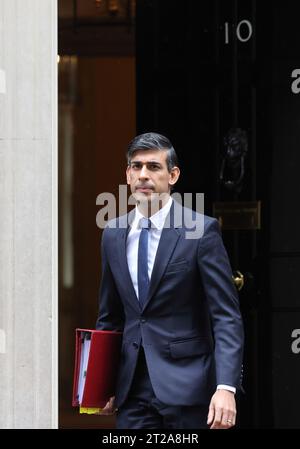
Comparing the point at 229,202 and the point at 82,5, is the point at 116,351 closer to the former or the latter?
the point at 229,202

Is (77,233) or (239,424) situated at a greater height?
(77,233)

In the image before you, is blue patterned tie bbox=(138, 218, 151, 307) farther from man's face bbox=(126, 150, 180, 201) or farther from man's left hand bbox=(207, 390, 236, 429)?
man's left hand bbox=(207, 390, 236, 429)

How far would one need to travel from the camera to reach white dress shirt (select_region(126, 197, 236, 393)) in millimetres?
4047

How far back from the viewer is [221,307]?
389 centimetres

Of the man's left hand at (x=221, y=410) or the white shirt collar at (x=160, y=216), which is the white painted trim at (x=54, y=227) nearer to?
the white shirt collar at (x=160, y=216)

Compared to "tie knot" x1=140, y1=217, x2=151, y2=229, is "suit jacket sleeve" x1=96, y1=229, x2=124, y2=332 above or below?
A: below

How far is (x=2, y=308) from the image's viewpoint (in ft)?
15.9

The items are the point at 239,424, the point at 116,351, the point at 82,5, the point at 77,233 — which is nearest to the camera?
the point at 116,351

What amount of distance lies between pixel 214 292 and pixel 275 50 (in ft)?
6.60

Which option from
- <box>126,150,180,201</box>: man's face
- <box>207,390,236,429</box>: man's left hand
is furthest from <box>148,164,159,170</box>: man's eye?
<box>207,390,236,429</box>: man's left hand

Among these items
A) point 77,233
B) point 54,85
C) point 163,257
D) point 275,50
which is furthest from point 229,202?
point 77,233

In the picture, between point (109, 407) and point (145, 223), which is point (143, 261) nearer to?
point (145, 223)

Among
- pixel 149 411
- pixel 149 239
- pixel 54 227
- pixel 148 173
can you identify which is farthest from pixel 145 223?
pixel 54 227

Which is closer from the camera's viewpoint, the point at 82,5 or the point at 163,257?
the point at 163,257
